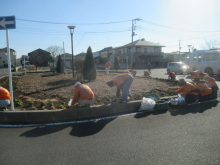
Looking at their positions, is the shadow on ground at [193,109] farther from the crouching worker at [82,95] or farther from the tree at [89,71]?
the tree at [89,71]

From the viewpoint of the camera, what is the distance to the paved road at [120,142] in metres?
3.09

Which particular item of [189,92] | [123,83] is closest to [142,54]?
[189,92]

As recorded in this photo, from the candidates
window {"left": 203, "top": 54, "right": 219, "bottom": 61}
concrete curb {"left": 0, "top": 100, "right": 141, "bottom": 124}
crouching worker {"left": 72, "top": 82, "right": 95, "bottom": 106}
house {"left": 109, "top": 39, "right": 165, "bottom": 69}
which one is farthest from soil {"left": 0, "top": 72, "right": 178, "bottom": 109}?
house {"left": 109, "top": 39, "right": 165, "bottom": 69}

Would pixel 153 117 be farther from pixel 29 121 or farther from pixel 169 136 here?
pixel 29 121

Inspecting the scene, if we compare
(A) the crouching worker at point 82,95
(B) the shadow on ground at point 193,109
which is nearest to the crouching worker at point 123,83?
(A) the crouching worker at point 82,95

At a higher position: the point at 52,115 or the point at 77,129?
the point at 52,115

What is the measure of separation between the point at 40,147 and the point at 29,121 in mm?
1662

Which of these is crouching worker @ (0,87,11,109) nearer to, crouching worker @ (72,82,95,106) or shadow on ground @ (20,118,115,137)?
shadow on ground @ (20,118,115,137)

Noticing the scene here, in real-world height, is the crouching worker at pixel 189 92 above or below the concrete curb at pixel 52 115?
above

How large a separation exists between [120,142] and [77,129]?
1247 millimetres

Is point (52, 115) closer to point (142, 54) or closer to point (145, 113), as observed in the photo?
point (145, 113)

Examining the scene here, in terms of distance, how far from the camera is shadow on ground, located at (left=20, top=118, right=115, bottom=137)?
163 inches

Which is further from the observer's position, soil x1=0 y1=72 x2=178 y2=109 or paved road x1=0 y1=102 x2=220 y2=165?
soil x1=0 y1=72 x2=178 y2=109

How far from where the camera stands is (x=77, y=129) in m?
4.38
